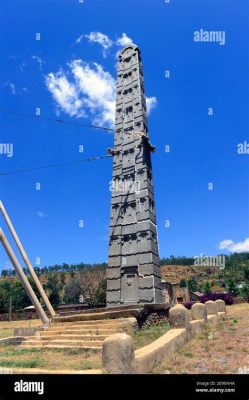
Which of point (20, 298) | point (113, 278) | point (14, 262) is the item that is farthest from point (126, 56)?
point (20, 298)

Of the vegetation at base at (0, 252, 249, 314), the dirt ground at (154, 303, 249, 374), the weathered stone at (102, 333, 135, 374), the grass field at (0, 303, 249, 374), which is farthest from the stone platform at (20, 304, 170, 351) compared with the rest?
the vegetation at base at (0, 252, 249, 314)

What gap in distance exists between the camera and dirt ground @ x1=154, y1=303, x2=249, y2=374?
6258 mm

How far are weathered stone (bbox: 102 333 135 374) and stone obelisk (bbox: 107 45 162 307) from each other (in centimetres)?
1172

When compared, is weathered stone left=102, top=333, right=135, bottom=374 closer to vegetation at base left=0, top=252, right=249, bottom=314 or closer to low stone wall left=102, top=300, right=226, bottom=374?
low stone wall left=102, top=300, right=226, bottom=374

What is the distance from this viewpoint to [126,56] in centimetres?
2331

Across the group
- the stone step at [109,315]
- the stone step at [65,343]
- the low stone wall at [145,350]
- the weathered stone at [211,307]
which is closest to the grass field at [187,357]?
the low stone wall at [145,350]

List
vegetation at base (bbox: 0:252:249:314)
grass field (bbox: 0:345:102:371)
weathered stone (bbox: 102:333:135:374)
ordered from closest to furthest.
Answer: weathered stone (bbox: 102:333:135:374) < grass field (bbox: 0:345:102:371) < vegetation at base (bbox: 0:252:249:314)

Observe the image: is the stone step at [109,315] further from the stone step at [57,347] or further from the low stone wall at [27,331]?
the stone step at [57,347]

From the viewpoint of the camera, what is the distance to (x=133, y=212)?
61.5 feet

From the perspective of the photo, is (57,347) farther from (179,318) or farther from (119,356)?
(119,356)

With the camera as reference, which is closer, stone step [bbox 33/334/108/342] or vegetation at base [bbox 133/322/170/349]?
vegetation at base [bbox 133/322/170/349]

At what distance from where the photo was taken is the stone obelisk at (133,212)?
1747 centimetres

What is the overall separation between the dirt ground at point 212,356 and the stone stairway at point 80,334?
8.08 feet

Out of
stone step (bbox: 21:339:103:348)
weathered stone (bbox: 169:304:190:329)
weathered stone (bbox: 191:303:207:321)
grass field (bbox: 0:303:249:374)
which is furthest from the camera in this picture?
weathered stone (bbox: 191:303:207:321)
